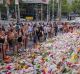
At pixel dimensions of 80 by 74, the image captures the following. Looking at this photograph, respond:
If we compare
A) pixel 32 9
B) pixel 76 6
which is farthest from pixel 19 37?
pixel 76 6

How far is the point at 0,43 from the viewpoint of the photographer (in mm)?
22734

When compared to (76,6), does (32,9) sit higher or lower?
lower

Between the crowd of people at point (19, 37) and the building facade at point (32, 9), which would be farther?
the building facade at point (32, 9)

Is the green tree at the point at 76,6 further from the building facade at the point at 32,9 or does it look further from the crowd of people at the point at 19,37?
the crowd of people at the point at 19,37

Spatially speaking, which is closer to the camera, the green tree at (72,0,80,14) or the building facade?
the building facade

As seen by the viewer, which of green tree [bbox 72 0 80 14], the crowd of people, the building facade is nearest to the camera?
the crowd of people

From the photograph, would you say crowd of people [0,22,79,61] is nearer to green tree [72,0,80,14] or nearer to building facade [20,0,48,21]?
building facade [20,0,48,21]

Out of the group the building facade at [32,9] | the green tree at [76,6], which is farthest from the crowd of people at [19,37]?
the green tree at [76,6]

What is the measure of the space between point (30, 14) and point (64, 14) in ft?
67.1

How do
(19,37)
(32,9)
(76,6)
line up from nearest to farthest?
(19,37)
(32,9)
(76,6)

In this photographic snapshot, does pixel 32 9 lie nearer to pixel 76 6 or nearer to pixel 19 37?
pixel 76 6

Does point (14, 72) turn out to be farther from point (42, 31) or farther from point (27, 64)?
point (42, 31)

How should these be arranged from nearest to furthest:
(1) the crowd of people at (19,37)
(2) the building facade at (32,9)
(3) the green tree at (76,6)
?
(1) the crowd of people at (19,37) → (2) the building facade at (32,9) → (3) the green tree at (76,6)

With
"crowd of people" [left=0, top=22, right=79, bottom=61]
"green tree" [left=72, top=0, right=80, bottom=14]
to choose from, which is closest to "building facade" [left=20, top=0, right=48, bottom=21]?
"green tree" [left=72, top=0, right=80, bottom=14]
